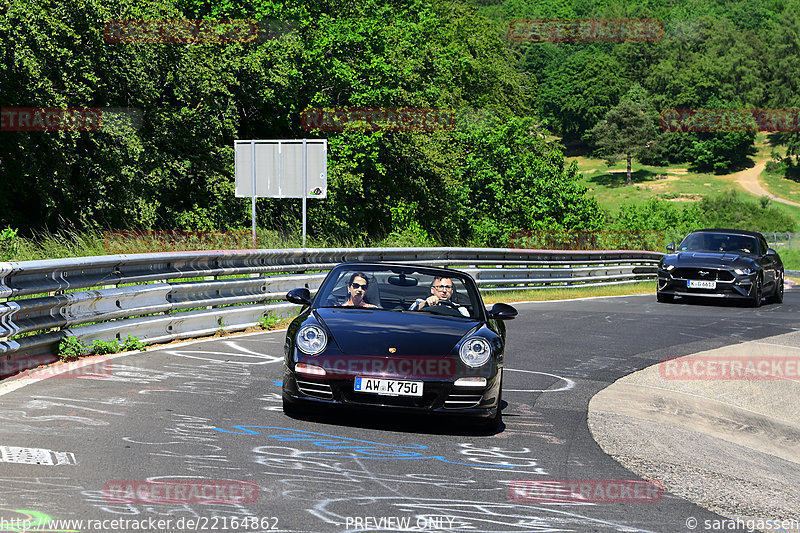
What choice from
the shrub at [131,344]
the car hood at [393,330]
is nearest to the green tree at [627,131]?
the shrub at [131,344]

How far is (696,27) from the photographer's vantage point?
178250 millimetres

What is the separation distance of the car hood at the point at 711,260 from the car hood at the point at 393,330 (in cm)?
1404

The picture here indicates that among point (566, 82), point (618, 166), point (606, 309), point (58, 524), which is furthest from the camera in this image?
point (566, 82)

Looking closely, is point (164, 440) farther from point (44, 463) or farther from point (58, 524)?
point (58, 524)

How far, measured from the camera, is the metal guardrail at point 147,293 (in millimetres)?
8602

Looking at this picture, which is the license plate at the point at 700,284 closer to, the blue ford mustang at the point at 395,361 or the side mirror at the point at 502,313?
the side mirror at the point at 502,313

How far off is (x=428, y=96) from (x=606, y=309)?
22243 millimetres

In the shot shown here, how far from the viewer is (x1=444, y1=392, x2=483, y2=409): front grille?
6992mm

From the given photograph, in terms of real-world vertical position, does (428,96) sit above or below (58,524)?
above

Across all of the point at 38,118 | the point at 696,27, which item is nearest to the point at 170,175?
the point at 38,118

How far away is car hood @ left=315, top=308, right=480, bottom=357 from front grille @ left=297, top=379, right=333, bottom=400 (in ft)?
0.97

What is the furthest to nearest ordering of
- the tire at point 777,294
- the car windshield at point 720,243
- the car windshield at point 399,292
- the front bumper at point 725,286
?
1. the tire at point 777,294
2. the car windshield at point 720,243
3. the front bumper at point 725,286
4. the car windshield at point 399,292

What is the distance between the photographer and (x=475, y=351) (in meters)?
7.24

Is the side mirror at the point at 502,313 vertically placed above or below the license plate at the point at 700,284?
above
